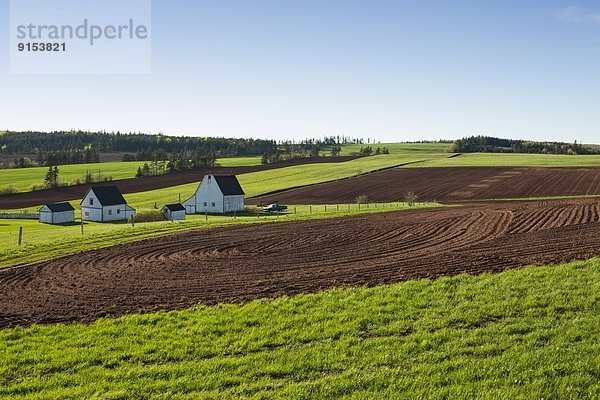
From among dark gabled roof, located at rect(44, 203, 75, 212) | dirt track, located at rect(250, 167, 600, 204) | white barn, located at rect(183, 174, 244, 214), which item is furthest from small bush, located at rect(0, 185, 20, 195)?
dirt track, located at rect(250, 167, 600, 204)

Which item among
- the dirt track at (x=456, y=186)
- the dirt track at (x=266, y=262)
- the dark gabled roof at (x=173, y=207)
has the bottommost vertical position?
the dark gabled roof at (x=173, y=207)

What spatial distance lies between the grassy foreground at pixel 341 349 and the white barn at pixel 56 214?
6000 centimetres

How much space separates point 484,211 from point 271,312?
33584 mm

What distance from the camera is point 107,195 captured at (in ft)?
243

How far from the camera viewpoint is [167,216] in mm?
67188

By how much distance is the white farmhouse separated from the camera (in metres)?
72.6

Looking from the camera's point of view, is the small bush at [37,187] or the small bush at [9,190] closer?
the small bush at [9,190]

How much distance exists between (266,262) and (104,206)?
179ft

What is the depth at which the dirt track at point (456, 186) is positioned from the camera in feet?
247

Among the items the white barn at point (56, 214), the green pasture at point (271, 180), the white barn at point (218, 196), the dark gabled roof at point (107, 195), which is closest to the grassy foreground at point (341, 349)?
the white barn at point (218, 196)

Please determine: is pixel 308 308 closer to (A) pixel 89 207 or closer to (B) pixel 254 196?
(A) pixel 89 207

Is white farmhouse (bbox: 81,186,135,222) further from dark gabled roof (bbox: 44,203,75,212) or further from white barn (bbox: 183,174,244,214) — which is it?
white barn (bbox: 183,174,244,214)

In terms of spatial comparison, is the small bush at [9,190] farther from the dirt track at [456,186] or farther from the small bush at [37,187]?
the dirt track at [456,186]

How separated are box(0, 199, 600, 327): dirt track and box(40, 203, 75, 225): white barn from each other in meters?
41.0
